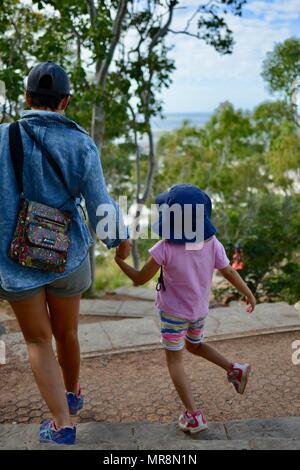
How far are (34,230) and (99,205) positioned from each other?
0.32 metres

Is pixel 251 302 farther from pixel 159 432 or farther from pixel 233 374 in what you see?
pixel 159 432

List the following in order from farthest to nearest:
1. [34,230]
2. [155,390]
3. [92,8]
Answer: [92,8] → [155,390] → [34,230]

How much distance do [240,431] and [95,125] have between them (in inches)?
240

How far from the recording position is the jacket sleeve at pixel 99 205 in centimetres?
217

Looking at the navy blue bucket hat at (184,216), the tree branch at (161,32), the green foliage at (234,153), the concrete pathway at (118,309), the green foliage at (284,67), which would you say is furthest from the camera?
the green foliage at (234,153)

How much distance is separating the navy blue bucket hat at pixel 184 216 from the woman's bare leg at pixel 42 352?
70cm

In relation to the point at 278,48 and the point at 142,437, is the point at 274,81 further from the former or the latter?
the point at 142,437

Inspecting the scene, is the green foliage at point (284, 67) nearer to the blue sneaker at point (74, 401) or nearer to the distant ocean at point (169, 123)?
the distant ocean at point (169, 123)

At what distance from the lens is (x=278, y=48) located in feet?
54.9

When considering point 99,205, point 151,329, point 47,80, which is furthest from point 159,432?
point 151,329

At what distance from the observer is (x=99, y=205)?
2.21 meters

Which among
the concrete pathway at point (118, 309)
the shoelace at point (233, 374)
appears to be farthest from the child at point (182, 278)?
the concrete pathway at point (118, 309)

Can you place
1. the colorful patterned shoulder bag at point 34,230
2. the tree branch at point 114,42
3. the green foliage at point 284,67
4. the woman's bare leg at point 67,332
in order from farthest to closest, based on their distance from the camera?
the green foliage at point 284,67 < the tree branch at point 114,42 < the woman's bare leg at point 67,332 < the colorful patterned shoulder bag at point 34,230

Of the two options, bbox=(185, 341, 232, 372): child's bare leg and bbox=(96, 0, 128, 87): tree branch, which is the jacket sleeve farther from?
bbox=(96, 0, 128, 87): tree branch
